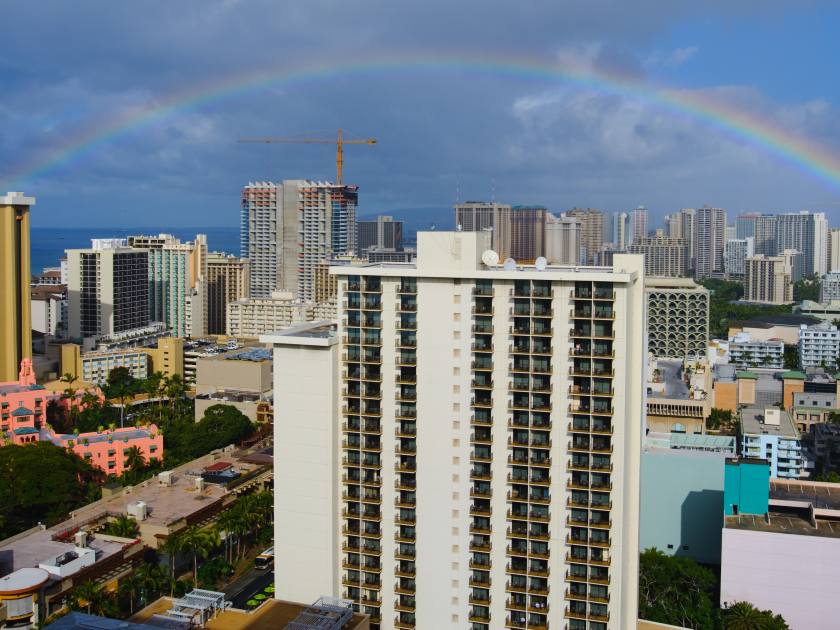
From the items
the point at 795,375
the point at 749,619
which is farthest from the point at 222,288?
the point at 749,619

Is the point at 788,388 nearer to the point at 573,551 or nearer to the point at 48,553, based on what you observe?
the point at 573,551

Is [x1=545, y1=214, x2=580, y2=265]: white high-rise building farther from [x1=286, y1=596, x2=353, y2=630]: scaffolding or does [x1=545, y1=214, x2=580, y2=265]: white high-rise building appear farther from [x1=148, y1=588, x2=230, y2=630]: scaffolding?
[x1=148, y1=588, x2=230, y2=630]: scaffolding

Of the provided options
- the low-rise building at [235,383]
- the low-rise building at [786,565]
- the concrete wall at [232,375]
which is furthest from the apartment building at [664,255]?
the low-rise building at [786,565]

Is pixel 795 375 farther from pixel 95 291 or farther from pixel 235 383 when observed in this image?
pixel 95 291

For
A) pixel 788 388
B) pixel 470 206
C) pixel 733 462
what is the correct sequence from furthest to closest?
pixel 470 206 → pixel 788 388 → pixel 733 462

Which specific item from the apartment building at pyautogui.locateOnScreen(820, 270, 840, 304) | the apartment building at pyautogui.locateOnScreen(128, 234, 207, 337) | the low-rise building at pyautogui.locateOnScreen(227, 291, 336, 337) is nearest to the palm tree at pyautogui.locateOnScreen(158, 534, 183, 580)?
the low-rise building at pyautogui.locateOnScreen(227, 291, 336, 337)

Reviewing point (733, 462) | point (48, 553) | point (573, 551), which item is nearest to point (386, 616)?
point (573, 551)

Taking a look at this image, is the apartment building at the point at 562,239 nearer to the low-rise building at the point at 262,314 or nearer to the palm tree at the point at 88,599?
the low-rise building at the point at 262,314
